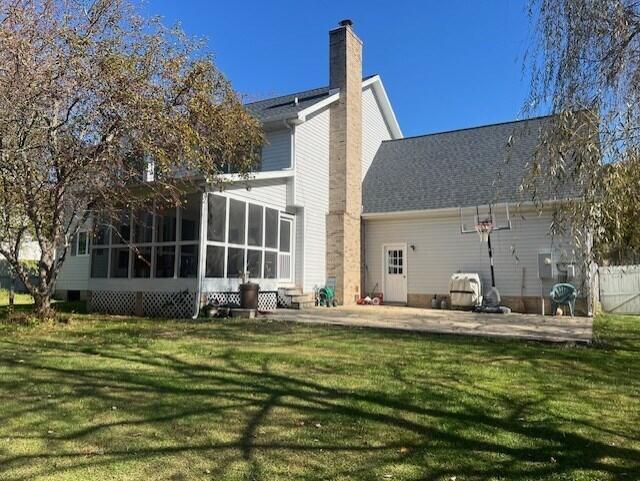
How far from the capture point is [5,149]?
835cm

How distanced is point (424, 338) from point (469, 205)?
7.73m

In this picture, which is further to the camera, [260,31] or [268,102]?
[268,102]

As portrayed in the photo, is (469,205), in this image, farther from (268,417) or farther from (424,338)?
(268,417)

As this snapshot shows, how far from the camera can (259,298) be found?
1409 centimetres

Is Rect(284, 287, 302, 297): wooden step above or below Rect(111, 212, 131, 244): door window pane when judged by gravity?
below

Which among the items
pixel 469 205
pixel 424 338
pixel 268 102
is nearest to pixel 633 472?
pixel 424 338

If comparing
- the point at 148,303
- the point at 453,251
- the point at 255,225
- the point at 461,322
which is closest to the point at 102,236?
the point at 148,303

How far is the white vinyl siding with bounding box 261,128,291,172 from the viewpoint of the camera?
1563cm

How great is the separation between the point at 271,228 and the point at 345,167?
3.74 meters

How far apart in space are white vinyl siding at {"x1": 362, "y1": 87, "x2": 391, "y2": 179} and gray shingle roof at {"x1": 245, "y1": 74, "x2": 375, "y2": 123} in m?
0.87

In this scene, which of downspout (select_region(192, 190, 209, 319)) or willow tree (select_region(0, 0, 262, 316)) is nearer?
willow tree (select_region(0, 0, 262, 316))

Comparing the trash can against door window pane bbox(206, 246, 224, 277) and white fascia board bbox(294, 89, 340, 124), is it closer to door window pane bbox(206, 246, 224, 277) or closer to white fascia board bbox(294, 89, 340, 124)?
door window pane bbox(206, 246, 224, 277)

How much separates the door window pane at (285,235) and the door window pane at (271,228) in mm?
388

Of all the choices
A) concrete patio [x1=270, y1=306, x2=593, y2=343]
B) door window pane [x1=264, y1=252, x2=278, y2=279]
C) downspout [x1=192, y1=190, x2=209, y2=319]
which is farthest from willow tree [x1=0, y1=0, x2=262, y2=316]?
concrete patio [x1=270, y1=306, x2=593, y2=343]
